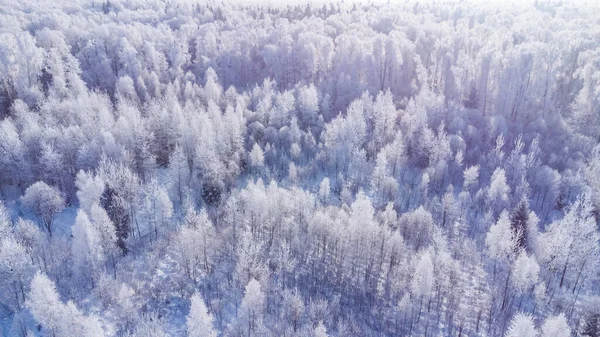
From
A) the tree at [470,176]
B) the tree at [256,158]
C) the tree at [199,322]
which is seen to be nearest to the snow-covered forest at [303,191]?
the tree at [199,322]

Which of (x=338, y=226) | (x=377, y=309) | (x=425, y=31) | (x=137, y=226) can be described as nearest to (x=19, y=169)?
(x=137, y=226)

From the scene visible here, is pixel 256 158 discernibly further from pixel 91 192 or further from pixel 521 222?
pixel 521 222

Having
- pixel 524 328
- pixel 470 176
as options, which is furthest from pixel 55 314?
pixel 470 176

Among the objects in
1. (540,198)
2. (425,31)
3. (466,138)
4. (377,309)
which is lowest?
(377,309)

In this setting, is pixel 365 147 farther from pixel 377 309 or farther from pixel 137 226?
pixel 137 226

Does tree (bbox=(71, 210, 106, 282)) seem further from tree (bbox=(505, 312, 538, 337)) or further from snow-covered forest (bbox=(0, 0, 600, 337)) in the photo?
tree (bbox=(505, 312, 538, 337))
